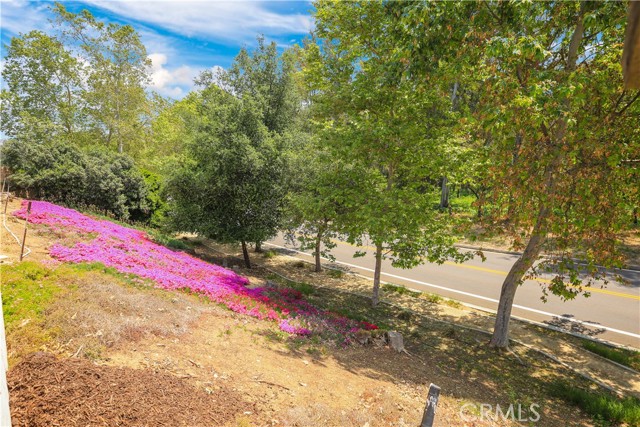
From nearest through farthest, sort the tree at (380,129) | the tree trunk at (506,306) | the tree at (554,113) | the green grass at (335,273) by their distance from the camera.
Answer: the tree at (554,113)
the tree trunk at (506,306)
the tree at (380,129)
the green grass at (335,273)

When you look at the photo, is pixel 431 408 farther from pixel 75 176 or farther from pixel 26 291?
pixel 75 176

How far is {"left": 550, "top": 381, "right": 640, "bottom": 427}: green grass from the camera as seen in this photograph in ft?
21.0

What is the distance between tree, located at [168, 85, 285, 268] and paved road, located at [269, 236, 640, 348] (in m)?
6.47

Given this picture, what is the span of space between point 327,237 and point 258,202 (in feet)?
12.1

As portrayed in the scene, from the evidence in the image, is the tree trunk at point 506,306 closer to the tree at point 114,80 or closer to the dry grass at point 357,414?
the dry grass at point 357,414

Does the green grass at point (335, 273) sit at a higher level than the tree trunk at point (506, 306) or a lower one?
lower

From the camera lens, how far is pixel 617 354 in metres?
9.34

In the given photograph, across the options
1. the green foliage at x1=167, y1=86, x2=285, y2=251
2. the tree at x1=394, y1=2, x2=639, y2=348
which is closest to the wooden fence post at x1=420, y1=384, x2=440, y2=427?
the tree at x1=394, y1=2, x2=639, y2=348

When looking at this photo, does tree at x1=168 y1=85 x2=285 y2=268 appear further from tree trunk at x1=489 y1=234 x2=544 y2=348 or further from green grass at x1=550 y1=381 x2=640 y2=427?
green grass at x1=550 y1=381 x2=640 y2=427

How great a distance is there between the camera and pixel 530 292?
1469 cm

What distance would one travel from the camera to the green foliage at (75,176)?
16891mm

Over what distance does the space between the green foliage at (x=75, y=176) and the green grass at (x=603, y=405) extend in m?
22.3

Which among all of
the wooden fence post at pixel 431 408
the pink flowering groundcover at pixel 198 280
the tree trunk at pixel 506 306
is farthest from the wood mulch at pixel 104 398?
the tree trunk at pixel 506 306

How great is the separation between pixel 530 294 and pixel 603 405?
333 inches
